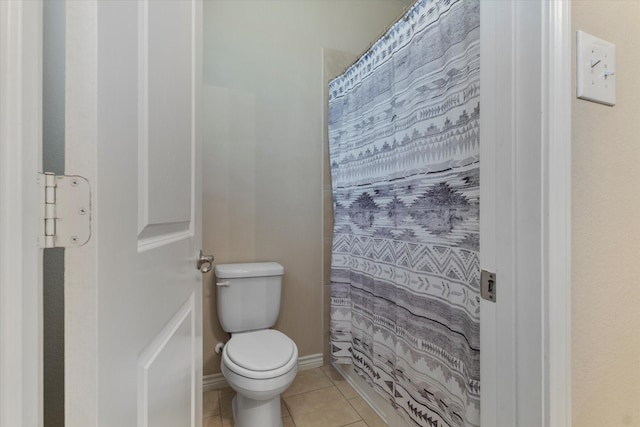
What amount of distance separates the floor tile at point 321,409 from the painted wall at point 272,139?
0.32m

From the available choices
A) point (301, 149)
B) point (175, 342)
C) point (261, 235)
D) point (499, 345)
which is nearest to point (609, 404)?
→ point (499, 345)

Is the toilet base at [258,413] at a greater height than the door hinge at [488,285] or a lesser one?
lesser

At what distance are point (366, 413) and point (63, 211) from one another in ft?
5.50

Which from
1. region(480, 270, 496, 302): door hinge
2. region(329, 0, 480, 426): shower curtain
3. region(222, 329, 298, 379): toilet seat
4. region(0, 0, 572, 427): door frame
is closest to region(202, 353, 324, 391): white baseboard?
region(329, 0, 480, 426): shower curtain

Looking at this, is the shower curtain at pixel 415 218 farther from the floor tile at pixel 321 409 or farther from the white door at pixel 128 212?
the white door at pixel 128 212

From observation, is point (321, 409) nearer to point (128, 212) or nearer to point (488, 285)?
point (488, 285)

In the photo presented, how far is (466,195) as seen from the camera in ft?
3.25

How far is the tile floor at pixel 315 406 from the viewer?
1480mm

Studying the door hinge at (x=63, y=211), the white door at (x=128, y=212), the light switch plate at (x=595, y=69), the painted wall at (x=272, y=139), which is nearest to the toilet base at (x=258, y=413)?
the painted wall at (x=272, y=139)

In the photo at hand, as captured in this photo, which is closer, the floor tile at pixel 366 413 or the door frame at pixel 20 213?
the door frame at pixel 20 213

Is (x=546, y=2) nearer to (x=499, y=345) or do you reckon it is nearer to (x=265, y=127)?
(x=499, y=345)

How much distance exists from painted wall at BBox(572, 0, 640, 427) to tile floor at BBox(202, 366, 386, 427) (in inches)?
44.9

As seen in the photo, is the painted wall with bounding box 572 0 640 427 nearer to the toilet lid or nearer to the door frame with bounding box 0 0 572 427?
the door frame with bounding box 0 0 572 427

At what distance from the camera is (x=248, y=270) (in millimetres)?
1669
